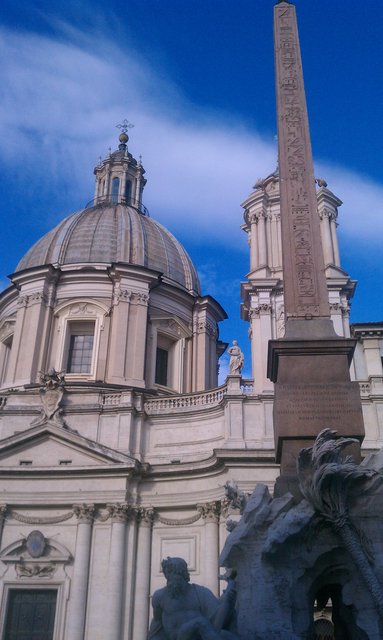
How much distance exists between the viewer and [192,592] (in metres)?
8.30

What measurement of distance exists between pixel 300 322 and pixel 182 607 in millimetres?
4778

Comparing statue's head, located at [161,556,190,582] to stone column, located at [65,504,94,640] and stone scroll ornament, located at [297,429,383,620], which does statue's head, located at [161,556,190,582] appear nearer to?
stone scroll ornament, located at [297,429,383,620]

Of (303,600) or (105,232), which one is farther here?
(105,232)

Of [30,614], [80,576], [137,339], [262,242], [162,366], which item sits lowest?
[30,614]

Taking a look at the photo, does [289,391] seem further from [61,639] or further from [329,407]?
[61,639]

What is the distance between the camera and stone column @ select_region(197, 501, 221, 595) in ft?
75.4

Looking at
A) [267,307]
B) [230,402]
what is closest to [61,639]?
[230,402]

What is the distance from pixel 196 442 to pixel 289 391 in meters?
16.7

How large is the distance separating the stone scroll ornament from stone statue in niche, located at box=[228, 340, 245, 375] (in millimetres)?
17377

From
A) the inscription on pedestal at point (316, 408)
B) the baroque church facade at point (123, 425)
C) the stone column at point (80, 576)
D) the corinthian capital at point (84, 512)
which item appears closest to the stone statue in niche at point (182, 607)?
the inscription on pedestal at point (316, 408)

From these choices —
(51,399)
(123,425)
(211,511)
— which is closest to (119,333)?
(51,399)

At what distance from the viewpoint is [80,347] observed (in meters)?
32.5

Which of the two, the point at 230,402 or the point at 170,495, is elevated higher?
the point at 230,402

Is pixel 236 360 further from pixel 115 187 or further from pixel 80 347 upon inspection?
pixel 115 187
